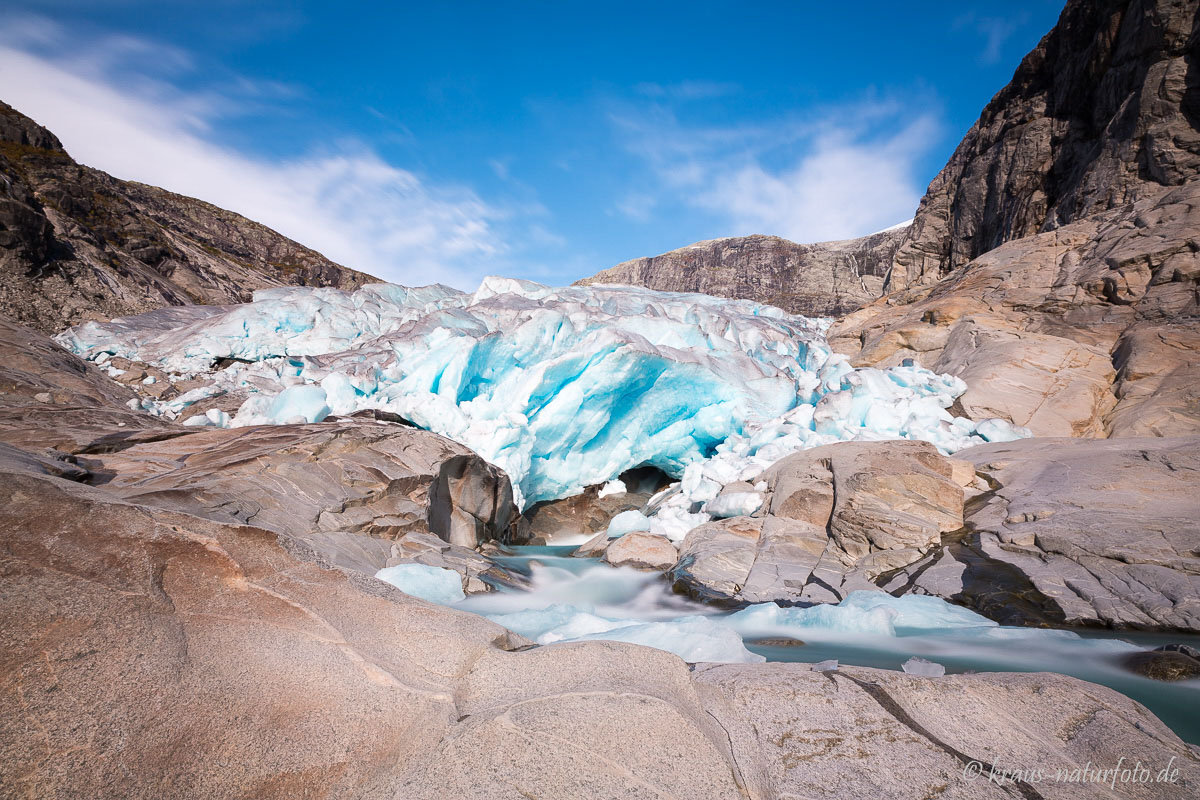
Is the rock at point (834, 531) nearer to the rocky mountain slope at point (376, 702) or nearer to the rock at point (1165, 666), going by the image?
the rock at point (1165, 666)

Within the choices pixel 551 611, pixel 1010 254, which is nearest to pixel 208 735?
pixel 551 611

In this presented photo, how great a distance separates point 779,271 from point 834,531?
50607 millimetres

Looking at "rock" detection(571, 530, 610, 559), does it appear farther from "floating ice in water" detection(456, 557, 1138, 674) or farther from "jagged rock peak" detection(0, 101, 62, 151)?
"jagged rock peak" detection(0, 101, 62, 151)

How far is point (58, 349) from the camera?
39.4 feet

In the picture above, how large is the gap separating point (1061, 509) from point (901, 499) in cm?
173

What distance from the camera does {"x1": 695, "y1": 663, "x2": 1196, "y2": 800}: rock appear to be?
1938 mm

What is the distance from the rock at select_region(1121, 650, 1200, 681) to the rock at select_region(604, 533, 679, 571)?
18.6ft

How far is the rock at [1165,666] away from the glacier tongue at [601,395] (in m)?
6.43

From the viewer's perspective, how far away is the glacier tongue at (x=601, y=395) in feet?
39.4

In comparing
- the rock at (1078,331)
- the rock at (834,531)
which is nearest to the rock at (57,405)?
the rock at (834,531)

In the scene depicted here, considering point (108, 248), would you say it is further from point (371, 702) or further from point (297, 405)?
point (371, 702)

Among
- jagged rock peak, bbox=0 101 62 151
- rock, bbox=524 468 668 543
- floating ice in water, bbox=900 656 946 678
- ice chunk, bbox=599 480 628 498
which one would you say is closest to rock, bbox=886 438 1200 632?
floating ice in water, bbox=900 656 946 678

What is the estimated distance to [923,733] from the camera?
220 centimetres

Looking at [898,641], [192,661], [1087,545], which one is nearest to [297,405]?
[192,661]
